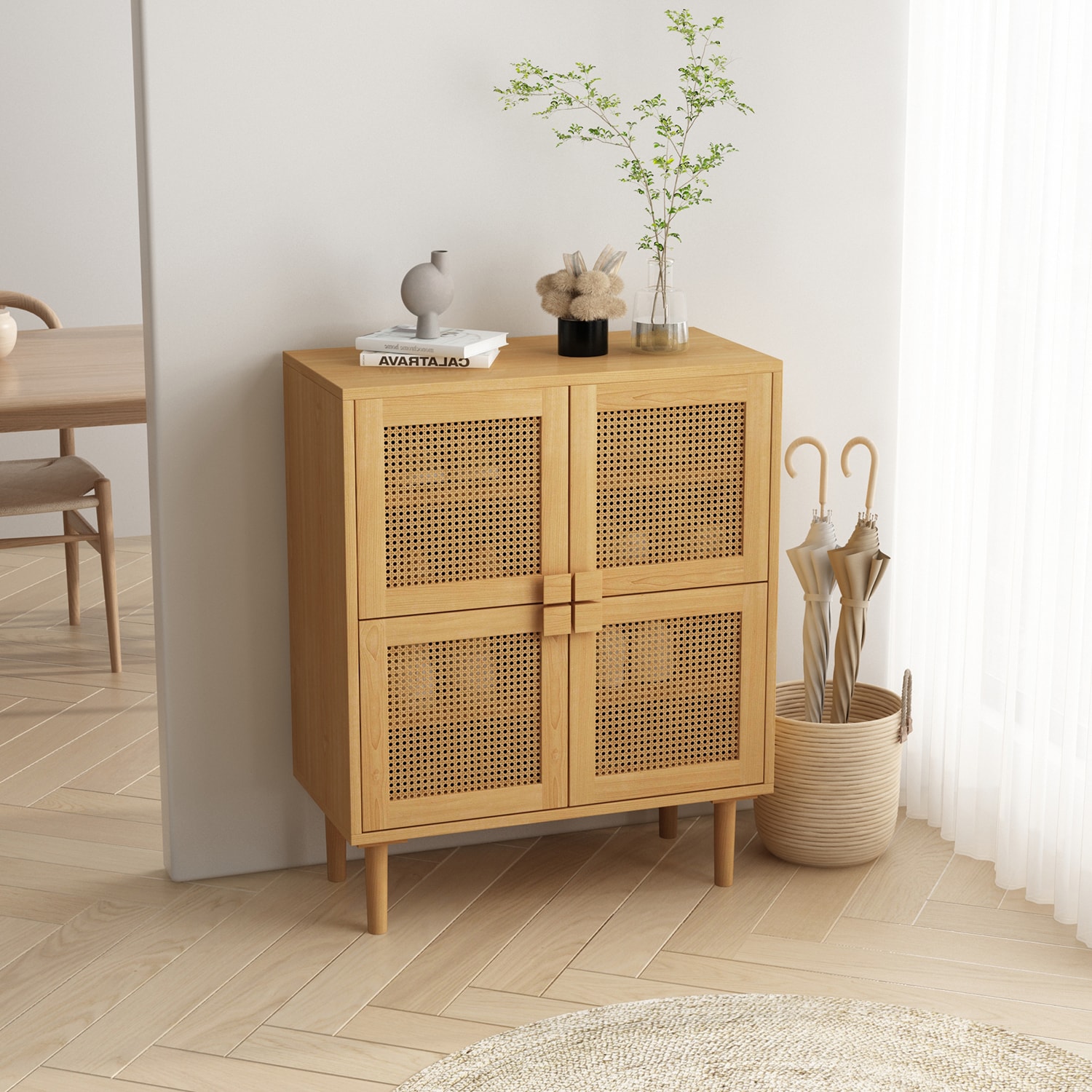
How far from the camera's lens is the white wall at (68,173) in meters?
5.60

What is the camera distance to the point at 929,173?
3482mm

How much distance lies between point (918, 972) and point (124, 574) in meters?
3.42

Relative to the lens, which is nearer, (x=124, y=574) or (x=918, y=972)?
(x=918, y=972)

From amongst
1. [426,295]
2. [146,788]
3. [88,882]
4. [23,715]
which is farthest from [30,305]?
[426,295]

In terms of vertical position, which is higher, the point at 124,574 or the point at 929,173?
the point at 929,173

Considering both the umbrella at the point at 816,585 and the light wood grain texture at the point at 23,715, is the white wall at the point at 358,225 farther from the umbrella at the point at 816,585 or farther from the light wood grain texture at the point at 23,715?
the light wood grain texture at the point at 23,715

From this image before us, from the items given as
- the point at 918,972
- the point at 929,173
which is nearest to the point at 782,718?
the point at 918,972

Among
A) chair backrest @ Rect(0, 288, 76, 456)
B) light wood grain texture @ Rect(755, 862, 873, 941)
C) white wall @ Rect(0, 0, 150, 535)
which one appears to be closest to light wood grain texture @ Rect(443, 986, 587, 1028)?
light wood grain texture @ Rect(755, 862, 873, 941)

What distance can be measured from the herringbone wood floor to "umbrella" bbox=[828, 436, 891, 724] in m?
0.40

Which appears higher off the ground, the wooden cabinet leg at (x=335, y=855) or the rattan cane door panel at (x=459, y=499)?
the rattan cane door panel at (x=459, y=499)

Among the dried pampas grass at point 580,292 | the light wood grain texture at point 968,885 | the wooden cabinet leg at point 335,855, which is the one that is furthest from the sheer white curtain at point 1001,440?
the wooden cabinet leg at point 335,855

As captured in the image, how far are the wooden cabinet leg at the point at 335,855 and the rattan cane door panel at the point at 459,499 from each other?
0.64m

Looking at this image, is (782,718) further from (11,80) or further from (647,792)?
(11,80)

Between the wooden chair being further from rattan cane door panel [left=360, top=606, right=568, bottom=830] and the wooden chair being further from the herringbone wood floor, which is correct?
rattan cane door panel [left=360, top=606, right=568, bottom=830]
